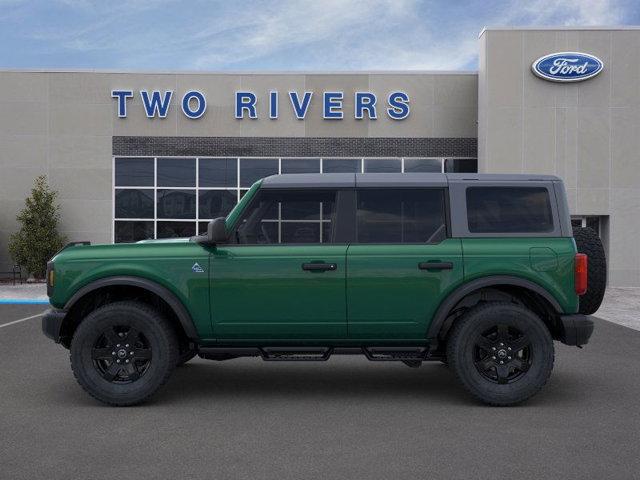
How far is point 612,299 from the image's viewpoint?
1756 cm

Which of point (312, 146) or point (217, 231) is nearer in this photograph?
point (217, 231)

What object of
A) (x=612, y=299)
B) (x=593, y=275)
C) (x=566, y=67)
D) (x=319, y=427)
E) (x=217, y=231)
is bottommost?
(x=612, y=299)

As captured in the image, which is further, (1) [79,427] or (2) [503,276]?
(2) [503,276]

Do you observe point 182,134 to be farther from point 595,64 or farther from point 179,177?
point 595,64

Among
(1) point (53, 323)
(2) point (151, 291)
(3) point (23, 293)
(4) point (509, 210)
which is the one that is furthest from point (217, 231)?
(3) point (23, 293)

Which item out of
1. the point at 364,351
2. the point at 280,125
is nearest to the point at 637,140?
the point at 280,125

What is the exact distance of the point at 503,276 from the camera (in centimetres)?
613

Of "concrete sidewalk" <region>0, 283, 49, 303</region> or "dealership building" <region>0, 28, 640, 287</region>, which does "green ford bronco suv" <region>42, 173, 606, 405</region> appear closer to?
"concrete sidewalk" <region>0, 283, 49, 303</region>

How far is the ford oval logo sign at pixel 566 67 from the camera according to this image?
20578mm

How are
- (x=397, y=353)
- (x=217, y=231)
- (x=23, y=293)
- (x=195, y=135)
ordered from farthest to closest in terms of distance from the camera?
(x=195, y=135), (x=23, y=293), (x=397, y=353), (x=217, y=231)

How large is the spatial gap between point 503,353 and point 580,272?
94cm

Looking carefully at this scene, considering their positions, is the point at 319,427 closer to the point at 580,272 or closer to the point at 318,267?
the point at 318,267

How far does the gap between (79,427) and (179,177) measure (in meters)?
17.7

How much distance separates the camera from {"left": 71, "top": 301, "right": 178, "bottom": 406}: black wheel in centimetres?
608
